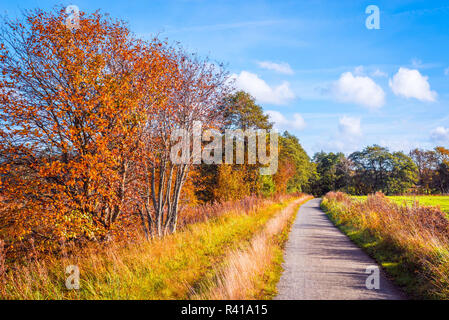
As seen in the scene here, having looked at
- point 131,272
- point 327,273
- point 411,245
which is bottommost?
point 327,273

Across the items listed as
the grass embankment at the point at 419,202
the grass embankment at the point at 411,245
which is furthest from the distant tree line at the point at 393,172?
the grass embankment at the point at 411,245

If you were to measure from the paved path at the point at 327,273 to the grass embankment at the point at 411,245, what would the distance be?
45 cm

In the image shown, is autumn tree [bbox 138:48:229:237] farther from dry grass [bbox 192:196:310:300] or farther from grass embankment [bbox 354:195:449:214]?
grass embankment [bbox 354:195:449:214]

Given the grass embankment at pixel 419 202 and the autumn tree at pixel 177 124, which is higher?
the autumn tree at pixel 177 124

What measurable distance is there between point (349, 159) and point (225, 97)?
247 feet

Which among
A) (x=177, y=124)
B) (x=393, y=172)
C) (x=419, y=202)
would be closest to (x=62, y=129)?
(x=177, y=124)

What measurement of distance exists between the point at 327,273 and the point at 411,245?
3.00m

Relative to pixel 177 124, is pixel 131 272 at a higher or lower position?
lower

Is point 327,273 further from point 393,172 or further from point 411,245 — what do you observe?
point 393,172

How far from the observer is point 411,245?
300 inches

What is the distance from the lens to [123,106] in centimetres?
880

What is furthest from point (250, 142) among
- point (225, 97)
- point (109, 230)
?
point (109, 230)

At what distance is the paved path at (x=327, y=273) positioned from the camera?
5414 mm

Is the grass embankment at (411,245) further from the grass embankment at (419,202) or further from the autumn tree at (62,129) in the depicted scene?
the autumn tree at (62,129)
